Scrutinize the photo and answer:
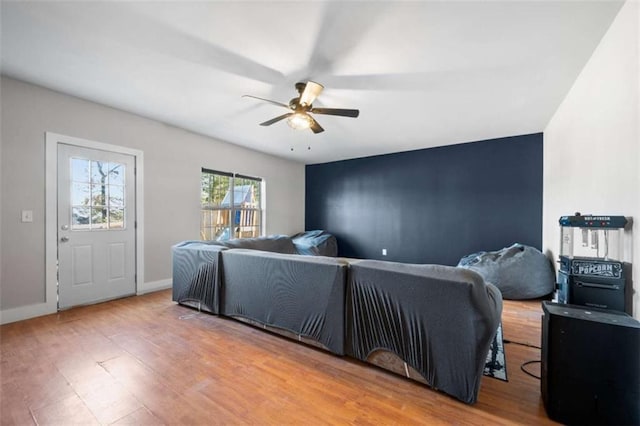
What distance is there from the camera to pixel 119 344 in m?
2.30

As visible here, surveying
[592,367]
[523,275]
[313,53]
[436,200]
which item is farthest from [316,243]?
[592,367]

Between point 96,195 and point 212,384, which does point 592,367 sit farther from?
point 96,195

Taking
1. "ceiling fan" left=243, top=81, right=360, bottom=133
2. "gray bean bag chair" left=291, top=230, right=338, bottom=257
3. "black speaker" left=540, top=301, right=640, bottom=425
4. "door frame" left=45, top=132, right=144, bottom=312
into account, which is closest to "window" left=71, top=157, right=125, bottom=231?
"door frame" left=45, top=132, right=144, bottom=312

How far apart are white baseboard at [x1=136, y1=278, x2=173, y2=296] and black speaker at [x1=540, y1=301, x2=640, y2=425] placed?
4.48m

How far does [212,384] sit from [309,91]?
261 centimetres

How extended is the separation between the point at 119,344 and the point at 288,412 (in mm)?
1741

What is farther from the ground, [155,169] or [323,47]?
[323,47]

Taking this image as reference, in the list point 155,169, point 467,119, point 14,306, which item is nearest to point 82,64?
point 155,169

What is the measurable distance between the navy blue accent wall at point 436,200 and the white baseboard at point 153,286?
11.9ft

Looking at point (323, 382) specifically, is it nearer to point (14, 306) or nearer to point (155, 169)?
point (14, 306)

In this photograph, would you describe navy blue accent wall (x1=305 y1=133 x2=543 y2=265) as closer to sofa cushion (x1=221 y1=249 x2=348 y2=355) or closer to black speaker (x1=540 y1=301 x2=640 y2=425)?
black speaker (x1=540 y1=301 x2=640 y2=425)

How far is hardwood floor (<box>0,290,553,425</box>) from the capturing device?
1.49 m

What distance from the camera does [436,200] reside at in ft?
17.1

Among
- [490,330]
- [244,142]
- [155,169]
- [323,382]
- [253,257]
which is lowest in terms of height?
[323,382]
